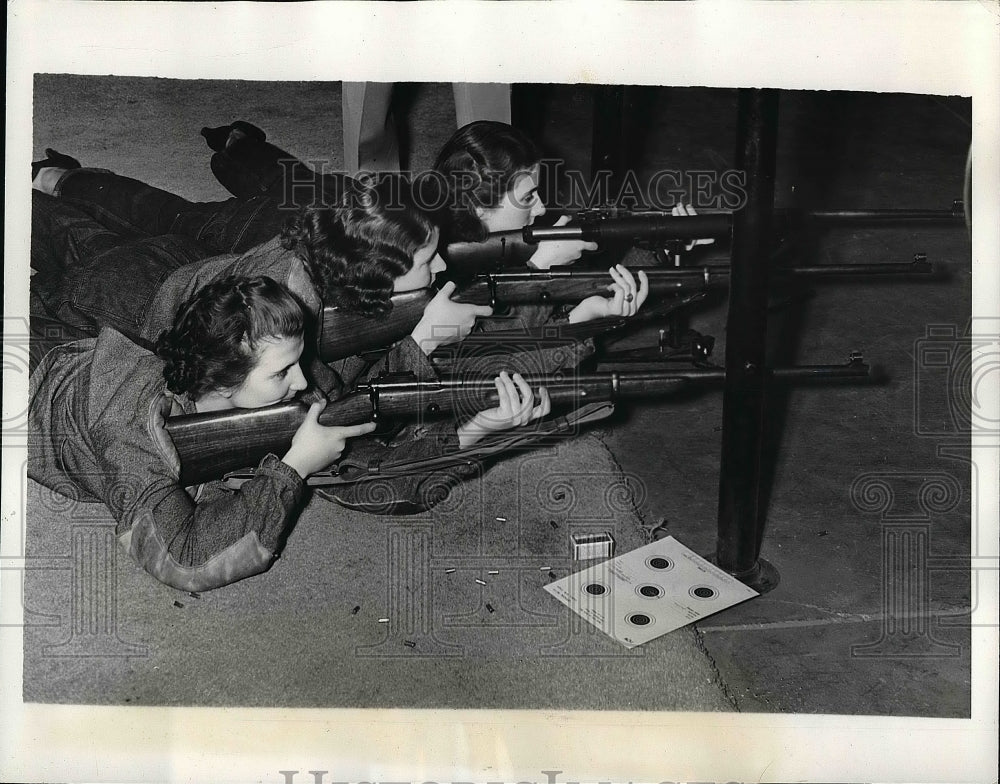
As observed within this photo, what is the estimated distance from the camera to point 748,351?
1.89m

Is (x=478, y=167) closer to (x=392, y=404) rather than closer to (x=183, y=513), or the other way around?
(x=392, y=404)

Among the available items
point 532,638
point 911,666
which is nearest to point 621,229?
point 532,638

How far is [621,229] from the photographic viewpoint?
1951mm

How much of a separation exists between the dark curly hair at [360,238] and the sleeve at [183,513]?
327 millimetres

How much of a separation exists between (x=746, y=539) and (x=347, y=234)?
2.88 feet

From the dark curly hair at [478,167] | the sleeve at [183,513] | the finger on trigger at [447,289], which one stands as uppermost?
the dark curly hair at [478,167]

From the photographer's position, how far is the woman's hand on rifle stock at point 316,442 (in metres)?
1.91

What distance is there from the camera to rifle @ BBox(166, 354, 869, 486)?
1888mm

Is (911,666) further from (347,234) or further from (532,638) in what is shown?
(347,234)

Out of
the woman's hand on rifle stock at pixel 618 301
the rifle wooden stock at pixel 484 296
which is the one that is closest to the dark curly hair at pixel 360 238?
the rifle wooden stock at pixel 484 296

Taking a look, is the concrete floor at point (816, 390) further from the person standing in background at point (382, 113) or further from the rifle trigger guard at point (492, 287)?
the rifle trigger guard at point (492, 287)

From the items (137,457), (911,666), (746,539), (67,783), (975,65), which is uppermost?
(975,65)

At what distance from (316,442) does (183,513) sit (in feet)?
0.83

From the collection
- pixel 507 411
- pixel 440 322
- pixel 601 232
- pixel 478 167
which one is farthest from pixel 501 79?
pixel 507 411
